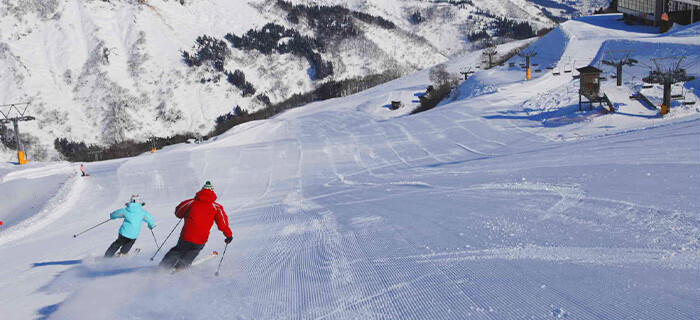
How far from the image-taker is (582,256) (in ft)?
18.7

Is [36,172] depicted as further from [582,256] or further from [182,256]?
[582,256]

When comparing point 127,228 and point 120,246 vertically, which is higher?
point 127,228

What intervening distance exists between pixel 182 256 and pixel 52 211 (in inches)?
559

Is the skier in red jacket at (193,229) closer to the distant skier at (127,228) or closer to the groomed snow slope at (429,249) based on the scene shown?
the groomed snow slope at (429,249)

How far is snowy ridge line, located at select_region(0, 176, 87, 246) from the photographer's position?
14914mm

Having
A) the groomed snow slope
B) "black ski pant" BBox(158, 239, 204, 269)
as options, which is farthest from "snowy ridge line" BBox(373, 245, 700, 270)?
"black ski pant" BBox(158, 239, 204, 269)

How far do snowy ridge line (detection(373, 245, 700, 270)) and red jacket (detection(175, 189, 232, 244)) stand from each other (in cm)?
245

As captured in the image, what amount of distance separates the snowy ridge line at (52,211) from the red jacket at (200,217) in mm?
9801

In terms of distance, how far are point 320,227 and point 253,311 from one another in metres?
4.85

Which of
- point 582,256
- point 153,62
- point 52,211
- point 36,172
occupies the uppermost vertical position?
point 153,62

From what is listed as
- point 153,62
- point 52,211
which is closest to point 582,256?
point 52,211

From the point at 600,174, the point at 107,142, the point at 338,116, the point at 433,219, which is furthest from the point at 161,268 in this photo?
the point at 107,142

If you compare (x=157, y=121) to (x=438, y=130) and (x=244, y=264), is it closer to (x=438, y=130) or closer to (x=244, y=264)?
(x=438, y=130)

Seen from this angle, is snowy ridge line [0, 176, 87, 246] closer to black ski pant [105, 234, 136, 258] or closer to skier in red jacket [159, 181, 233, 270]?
black ski pant [105, 234, 136, 258]
